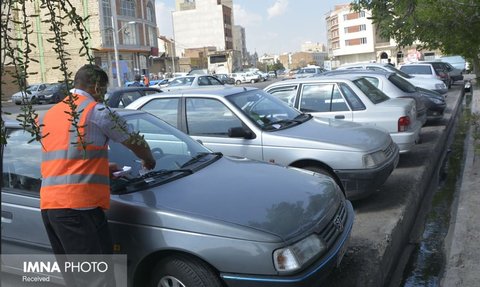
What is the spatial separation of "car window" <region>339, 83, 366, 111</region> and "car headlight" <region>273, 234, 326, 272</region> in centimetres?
534

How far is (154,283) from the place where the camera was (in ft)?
10.9

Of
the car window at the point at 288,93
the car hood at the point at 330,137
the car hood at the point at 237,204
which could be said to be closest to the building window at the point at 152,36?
the car window at the point at 288,93

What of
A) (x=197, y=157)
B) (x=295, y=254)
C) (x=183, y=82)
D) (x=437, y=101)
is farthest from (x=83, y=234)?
(x=183, y=82)

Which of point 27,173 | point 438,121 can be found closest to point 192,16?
point 438,121

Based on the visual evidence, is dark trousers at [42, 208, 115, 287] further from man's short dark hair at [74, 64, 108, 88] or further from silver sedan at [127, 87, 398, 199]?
silver sedan at [127, 87, 398, 199]

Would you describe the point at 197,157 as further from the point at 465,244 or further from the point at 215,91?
the point at 465,244

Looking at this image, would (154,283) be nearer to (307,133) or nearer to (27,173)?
(27,173)

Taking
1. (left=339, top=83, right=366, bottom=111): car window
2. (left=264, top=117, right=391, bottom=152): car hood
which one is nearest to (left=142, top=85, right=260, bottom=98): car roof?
(left=264, top=117, right=391, bottom=152): car hood

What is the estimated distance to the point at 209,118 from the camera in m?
6.38

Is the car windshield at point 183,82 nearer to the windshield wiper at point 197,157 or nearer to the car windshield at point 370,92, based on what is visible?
the car windshield at point 370,92

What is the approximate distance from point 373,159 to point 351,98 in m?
2.80

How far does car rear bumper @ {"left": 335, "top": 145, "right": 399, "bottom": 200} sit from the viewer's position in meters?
5.55

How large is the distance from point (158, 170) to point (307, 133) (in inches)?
100

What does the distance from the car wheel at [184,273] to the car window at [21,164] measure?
1284 millimetres
